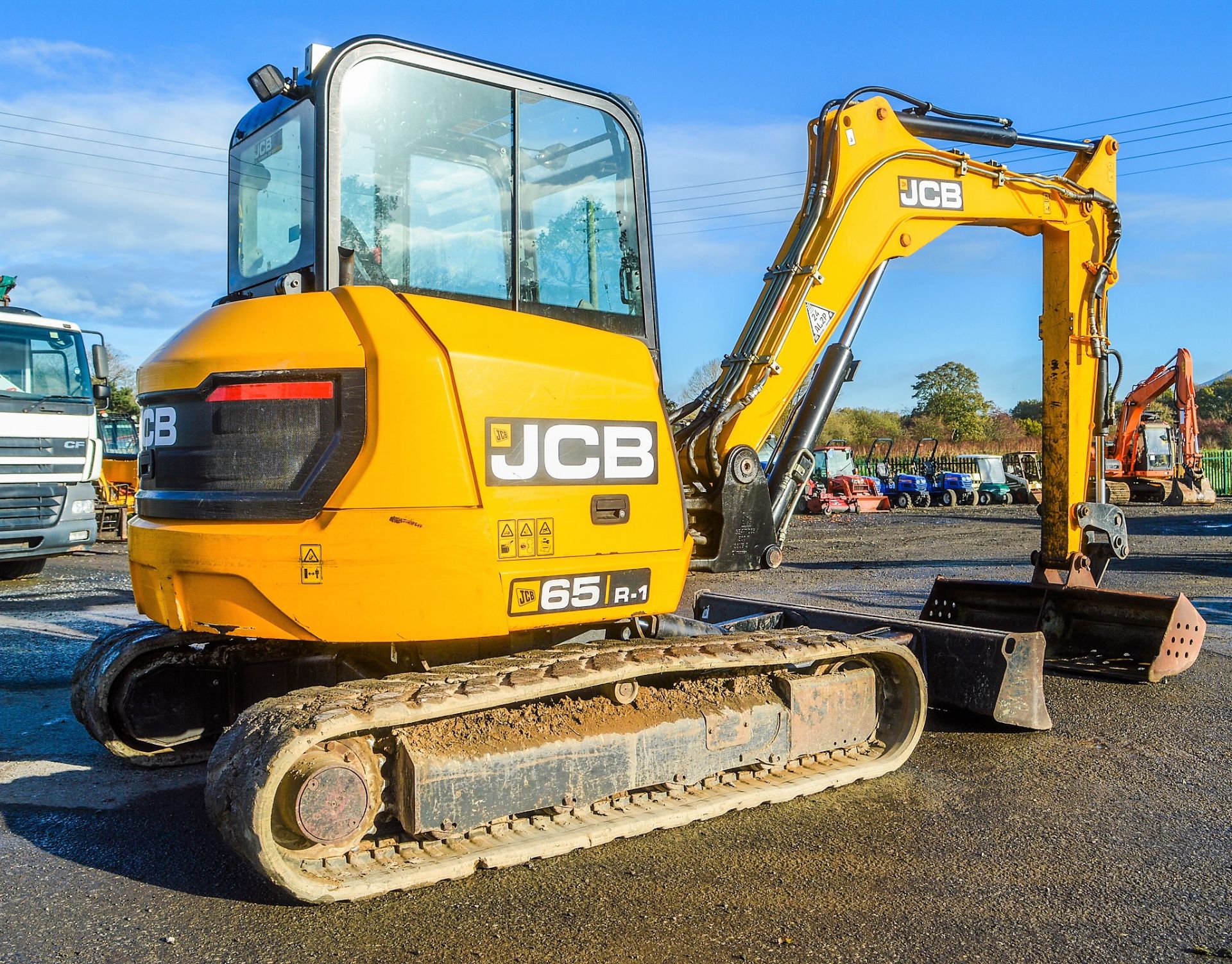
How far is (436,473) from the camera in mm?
3738

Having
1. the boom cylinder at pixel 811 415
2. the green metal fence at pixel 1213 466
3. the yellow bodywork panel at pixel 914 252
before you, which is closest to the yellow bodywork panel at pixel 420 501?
the yellow bodywork panel at pixel 914 252

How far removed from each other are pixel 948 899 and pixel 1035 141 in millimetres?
5006

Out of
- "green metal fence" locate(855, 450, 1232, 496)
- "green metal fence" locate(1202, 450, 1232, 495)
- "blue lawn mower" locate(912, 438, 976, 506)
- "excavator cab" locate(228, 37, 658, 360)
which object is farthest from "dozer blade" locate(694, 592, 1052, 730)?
"green metal fence" locate(1202, 450, 1232, 495)

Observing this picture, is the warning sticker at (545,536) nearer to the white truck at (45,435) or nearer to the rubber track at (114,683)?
the rubber track at (114,683)

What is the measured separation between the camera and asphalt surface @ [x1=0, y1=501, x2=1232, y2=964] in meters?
3.29

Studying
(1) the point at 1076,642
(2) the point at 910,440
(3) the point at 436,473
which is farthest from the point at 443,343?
(2) the point at 910,440

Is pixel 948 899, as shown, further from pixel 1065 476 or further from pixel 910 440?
pixel 910 440

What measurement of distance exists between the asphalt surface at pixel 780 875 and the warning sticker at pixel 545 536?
118 centimetres

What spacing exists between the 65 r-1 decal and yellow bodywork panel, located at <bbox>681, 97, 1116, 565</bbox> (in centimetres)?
122

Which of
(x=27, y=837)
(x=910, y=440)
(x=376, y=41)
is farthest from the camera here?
(x=910, y=440)

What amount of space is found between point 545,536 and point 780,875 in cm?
150

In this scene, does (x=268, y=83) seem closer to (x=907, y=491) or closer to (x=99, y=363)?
(x=99, y=363)

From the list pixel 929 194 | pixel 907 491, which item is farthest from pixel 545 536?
pixel 907 491

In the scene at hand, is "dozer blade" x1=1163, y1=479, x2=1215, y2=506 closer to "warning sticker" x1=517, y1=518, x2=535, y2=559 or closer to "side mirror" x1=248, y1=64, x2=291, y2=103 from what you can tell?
"warning sticker" x1=517, y1=518, x2=535, y2=559
